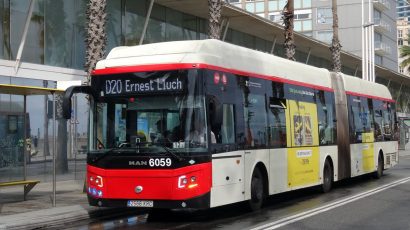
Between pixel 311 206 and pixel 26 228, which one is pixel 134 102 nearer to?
pixel 26 228

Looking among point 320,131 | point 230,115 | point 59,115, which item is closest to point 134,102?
point 230,115

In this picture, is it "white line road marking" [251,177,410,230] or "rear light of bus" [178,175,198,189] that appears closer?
"rear light of bus" [178,175,198,189]

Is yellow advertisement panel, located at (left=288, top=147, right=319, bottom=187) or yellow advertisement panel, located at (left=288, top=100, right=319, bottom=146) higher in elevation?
yellow advertisement panel, located at (left=288, top=100, right=319, bottom=146)

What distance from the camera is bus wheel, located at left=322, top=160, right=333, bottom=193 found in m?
16.4

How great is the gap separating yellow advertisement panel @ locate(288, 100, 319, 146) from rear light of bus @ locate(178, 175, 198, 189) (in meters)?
4.49

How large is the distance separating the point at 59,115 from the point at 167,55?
37.6 feet

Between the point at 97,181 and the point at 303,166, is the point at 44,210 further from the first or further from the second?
the point at 303,166

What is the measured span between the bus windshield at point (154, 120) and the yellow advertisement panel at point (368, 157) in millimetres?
10415

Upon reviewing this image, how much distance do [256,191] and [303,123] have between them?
125 inches

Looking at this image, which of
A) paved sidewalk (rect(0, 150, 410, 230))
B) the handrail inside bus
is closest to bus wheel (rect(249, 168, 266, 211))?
paved sidewalk (rect(0, 150, 410, 230))

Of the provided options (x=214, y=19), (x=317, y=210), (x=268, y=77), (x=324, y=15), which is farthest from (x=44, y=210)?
(x=324, y=15)

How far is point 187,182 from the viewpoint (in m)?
10.1

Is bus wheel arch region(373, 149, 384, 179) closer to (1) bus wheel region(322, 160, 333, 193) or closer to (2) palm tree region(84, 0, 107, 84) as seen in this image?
(1) bus wheel region(322, 160, 333, 193)

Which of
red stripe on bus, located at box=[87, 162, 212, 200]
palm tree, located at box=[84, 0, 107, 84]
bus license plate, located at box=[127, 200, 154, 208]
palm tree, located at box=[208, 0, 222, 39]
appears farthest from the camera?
palm tree, located at box=[208, 0, 222, 39]
